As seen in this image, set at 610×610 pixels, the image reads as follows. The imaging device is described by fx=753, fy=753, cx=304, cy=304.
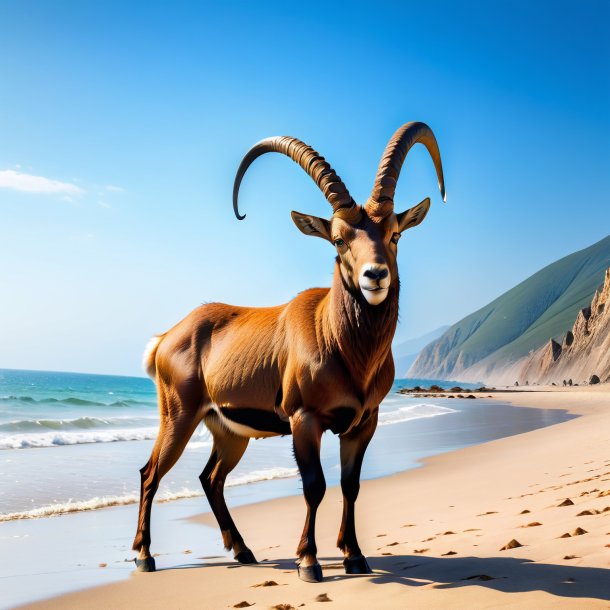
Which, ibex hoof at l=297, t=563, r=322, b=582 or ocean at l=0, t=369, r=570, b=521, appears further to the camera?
ocean at l=0, t=369, r=570, b=521

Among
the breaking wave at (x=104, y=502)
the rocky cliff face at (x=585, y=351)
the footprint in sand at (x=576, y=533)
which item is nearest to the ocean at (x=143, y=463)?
the breaking wave at (x=104, y=502)

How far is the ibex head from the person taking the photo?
17.4 ft

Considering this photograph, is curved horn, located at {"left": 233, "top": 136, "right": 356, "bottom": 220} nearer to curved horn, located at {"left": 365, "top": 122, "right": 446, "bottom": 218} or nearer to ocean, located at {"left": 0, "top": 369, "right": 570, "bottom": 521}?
curved horn, located at {"left": 365, "top": 122, "right": 446, "bottom": 218}

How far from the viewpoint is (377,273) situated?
5.18 m

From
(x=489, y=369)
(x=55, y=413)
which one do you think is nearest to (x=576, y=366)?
(x=55, y=413)

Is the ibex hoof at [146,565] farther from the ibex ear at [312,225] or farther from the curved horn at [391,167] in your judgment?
the curved horn at [391,167]

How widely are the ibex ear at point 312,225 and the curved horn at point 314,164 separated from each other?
0.15 metres

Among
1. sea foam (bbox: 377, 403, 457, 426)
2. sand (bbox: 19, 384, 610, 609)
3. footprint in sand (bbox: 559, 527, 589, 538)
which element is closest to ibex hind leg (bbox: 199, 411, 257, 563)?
sand (bbox: 19, 384, 610, 609)

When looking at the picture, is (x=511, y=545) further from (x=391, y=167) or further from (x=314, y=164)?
(x=314, y=164)

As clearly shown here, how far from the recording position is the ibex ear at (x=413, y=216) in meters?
5.78


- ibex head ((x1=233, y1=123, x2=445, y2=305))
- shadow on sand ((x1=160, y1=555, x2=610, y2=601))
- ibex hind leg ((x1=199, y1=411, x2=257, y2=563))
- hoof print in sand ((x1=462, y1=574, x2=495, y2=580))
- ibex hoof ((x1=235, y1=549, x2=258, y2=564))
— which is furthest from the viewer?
ibex hind leg ((x1=199, y1=411, x2=257, y2=563))

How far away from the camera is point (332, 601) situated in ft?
16.1

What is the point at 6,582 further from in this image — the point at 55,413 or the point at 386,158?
the point at 55,413

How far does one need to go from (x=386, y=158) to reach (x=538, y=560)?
320 centimetres
